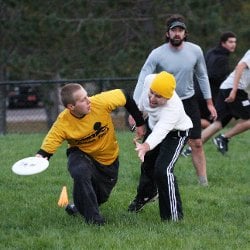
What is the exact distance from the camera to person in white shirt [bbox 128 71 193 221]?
646 cm

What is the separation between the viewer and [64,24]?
2453 centimetres

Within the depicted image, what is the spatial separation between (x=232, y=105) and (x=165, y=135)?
4.44m

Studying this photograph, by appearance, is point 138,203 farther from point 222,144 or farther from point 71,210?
point 222,144

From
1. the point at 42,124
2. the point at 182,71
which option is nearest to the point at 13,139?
the point at 42,124

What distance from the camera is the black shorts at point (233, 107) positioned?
10.7m

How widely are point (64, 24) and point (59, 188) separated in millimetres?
16494

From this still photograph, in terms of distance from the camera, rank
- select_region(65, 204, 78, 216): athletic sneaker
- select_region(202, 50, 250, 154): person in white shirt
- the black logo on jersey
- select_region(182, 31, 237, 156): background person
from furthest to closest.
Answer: select_region(182, 31, 237, 156): background person → select_region(202, 50, 250, 154): person in white shirt → select_region(65, 204, 78, 216): athletic sneaker → the black logo on jersey

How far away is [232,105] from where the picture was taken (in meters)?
10.8

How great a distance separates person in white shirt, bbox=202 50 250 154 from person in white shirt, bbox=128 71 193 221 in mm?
3446

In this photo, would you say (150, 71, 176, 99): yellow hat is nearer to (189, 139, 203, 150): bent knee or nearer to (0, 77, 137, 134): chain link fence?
(189, 139, 203, 150): bent knee

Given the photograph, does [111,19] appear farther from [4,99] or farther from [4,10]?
[4,99]

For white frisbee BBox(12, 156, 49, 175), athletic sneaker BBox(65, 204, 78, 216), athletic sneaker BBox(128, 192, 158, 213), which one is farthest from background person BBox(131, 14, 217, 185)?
white frisbee BBox(12, 156, 49, 175)

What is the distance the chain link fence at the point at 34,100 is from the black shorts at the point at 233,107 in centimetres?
453

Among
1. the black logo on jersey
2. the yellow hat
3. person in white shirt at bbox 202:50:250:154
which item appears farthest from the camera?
person in white shirt at bbox 202:50:250:154
